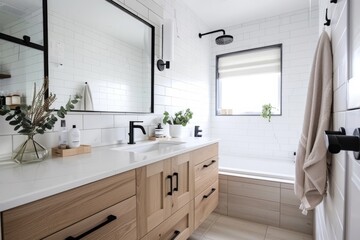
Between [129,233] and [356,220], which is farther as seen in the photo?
[129,233]

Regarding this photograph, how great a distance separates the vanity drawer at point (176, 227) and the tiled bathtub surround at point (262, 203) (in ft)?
2.84

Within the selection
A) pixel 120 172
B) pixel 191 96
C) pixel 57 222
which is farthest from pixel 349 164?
pixel 191 96

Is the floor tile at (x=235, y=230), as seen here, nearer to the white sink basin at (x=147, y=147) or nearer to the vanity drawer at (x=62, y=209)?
the white sink basin at (x=147, y=147)

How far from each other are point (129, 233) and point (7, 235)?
50 cm

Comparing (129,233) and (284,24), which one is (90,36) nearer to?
(129,233)

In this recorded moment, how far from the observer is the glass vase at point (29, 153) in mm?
906

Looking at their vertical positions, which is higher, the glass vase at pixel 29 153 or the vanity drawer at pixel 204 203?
the glass vase at pixel 29 153

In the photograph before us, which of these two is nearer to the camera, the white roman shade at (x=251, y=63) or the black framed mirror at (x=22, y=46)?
the black framed mirror at (x=22, y=46)

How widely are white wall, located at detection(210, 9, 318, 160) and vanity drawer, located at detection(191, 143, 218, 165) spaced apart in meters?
1.26

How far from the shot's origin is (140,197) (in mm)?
977

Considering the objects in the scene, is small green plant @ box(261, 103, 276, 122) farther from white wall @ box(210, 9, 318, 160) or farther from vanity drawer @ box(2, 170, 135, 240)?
vanity drawer @ box(2, 170, 135, 240)

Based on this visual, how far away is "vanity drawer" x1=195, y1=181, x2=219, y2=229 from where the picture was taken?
159 centimetres

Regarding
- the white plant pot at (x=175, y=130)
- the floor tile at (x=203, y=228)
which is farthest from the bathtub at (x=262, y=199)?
the white plant pot at (x=175, y=130)

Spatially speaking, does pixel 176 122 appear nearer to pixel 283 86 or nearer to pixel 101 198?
pixel 101 198
